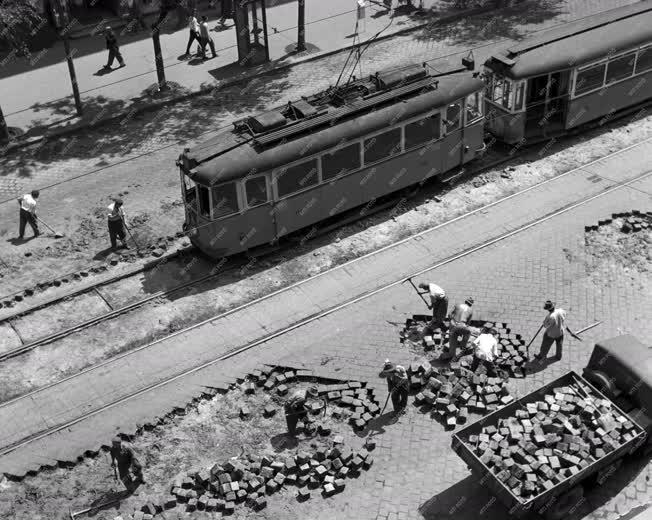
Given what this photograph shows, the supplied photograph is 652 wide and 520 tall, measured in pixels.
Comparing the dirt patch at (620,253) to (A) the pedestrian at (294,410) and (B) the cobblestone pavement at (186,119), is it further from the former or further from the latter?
(A) the pedestrian at (294,410)

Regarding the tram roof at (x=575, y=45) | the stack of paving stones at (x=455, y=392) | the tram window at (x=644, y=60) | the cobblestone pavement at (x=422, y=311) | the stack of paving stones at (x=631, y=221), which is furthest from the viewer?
the tram window at (x=644, y=60)

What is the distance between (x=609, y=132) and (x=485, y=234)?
6932mm

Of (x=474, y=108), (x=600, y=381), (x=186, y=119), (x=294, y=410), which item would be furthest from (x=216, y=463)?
(x=186, y=119)

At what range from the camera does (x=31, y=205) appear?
21812 millimetres

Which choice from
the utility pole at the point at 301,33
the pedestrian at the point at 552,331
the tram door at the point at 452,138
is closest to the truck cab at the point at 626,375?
the pedestrian at the point at 552,331

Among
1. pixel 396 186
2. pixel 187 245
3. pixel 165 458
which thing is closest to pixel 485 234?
pixel 396 186

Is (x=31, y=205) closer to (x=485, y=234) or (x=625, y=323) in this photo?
(x=485, y=234)

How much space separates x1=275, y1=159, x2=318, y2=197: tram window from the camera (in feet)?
66.1

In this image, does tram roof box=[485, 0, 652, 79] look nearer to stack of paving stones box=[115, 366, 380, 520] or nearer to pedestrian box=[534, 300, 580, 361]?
pedestrian box=[534, 300, 580, 361]

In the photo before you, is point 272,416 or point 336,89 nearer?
point 272,416

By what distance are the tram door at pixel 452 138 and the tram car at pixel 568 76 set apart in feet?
6.95

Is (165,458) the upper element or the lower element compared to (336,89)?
lower

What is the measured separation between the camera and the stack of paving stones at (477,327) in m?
17.5

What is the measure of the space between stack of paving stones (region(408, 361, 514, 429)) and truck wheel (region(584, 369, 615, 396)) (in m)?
1.64
